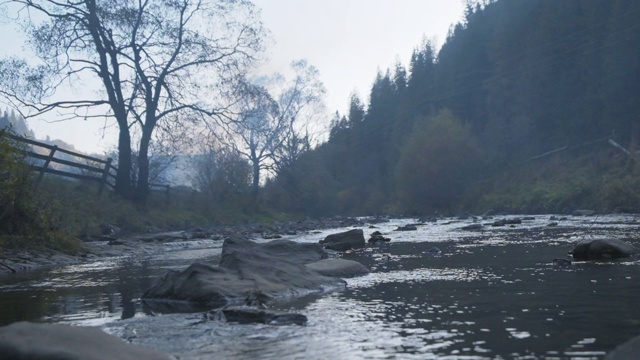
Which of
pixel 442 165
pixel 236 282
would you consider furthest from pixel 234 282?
pixel 442 165

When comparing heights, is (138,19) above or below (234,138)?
above

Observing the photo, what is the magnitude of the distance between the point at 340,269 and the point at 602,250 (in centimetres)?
341

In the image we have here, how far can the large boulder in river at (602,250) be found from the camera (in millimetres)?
8750

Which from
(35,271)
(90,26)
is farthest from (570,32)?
(35,271)

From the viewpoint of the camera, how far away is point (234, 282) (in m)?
6.78

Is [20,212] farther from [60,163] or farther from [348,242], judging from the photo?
[60,163]

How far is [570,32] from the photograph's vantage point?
52344 mm

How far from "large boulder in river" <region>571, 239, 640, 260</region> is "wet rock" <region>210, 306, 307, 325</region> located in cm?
517

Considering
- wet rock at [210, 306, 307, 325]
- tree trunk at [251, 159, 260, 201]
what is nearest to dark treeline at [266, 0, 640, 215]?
tree trunk at [251, 159, 260, 201]

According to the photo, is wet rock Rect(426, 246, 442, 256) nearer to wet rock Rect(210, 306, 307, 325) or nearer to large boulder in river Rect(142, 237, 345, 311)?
→ large boulder in river Rect(142, 237, 345, 311)

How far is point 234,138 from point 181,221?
3827 mm

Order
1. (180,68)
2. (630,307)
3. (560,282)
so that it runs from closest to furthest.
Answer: (630,307) < (560,282) < (180,68)

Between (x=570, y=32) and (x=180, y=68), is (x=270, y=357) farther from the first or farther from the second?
(x=570, y=32)

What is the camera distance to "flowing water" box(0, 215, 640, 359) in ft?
13.3
